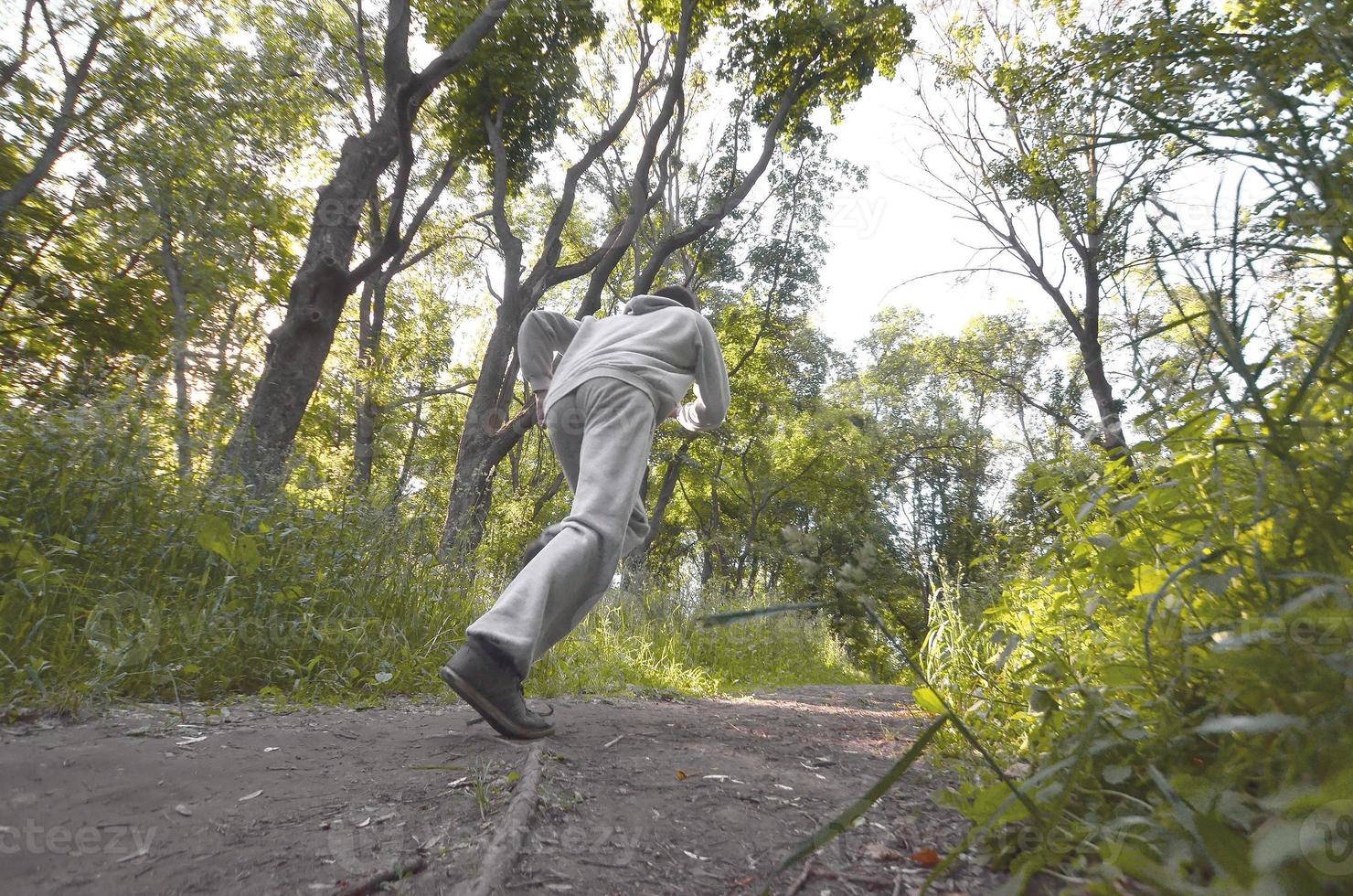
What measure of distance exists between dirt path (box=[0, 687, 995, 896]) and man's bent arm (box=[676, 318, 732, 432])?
5.03 ft

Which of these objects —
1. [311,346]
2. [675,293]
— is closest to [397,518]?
[675,293]

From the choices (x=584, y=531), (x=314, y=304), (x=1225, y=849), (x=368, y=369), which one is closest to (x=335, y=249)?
(x=314, y=304)

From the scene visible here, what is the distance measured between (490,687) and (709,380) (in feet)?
5.68

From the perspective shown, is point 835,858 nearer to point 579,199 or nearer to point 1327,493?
point 1327,493

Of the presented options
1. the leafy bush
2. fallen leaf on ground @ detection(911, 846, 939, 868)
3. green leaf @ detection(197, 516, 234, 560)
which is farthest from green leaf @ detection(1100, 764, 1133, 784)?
green leaf @ detection(197, 516, 234, 560)

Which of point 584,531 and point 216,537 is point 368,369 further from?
point 584,531

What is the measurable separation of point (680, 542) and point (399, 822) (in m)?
31.9

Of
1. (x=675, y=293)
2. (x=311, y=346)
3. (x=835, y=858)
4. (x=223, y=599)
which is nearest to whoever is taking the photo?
(x=835, y=858)

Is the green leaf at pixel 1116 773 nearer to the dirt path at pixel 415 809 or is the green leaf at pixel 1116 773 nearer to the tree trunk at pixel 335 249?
the dirt path at pixel 415 809

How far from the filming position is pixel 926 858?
1406mm

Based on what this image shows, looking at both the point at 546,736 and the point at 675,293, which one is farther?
the point at 675,293

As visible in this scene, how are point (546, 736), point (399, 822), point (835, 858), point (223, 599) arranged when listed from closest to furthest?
point (835, 858) < point (399, 822) < point (546, 736) < point (223, 599)

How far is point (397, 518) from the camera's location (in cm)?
443

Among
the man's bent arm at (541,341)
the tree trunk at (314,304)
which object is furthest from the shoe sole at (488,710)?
the tree trunk at (314,304)
